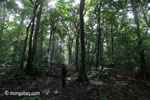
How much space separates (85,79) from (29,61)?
243 inches

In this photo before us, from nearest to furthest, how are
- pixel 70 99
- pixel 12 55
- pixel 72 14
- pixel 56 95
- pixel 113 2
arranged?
1. pixel 113 2
2. pixel 70 99
3. pixel 56 95
4. pixel 12 55
5. pixel 72 14

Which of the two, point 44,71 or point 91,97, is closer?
point 91,97

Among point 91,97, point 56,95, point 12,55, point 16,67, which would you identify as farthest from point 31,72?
point 91,97

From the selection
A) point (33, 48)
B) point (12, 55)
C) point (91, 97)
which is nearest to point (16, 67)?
point (12, 55)

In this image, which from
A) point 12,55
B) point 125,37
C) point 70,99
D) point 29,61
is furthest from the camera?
point 12,55

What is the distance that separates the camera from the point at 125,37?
6.71 meters

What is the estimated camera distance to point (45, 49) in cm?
1059

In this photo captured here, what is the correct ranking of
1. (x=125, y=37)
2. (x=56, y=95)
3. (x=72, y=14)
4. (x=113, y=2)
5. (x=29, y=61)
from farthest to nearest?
1. (x=72, y=14)
2. (x=29, y=61)
3. (x=125, y=37)
4. (x=56, y=95)
5. (x=113, y=2)

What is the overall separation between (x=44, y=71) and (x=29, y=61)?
91.2 inches

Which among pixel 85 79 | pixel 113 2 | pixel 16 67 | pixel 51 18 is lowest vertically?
pixel 85 79

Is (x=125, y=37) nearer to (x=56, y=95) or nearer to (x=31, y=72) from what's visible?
(x=56, y=95)

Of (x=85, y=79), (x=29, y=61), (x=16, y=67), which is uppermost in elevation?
(x=29, y=61)

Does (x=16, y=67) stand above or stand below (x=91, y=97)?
above

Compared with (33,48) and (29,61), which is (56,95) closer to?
(29,61)
